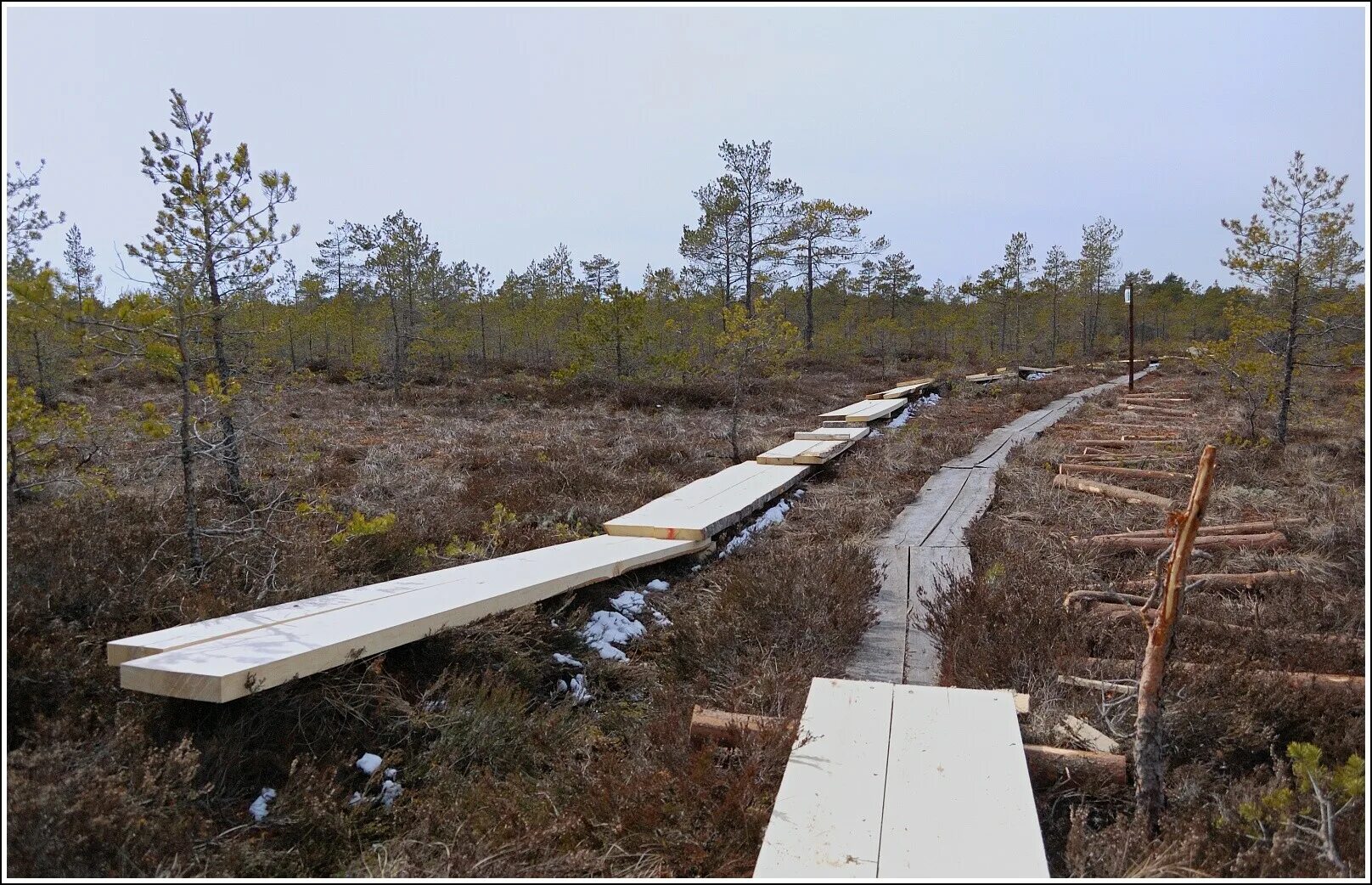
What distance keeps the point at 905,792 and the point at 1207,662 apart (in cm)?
195

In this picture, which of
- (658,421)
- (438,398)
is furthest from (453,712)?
(438,398)

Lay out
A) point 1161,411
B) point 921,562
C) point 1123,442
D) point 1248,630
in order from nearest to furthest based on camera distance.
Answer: point 1248,630 → point 921,562 → point 1123,442 → point 1161,411

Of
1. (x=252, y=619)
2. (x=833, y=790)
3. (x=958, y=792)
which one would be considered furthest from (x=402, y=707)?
(x=958, y=792)

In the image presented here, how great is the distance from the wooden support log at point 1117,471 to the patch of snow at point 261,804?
8235 millimetres

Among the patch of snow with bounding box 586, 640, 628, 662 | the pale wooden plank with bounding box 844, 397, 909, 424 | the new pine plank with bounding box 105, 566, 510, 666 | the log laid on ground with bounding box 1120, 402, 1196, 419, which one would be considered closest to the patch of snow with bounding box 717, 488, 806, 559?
the patch of snow with bounding box 586, 640, 628, 662

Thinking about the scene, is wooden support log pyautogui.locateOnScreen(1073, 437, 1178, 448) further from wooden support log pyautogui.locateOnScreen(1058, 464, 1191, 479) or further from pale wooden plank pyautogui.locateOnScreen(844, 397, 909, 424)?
pale wooden plank pyautogui.locateOnScreen(844, 397, 909, 424)

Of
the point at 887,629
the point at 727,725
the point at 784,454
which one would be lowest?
the point at 887,629

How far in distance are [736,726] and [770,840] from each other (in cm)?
81

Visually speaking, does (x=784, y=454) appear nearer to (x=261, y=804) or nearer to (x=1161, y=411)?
(x=261, y=804)

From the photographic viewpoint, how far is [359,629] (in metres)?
3.46

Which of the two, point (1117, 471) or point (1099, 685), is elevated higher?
point (1117, 471)

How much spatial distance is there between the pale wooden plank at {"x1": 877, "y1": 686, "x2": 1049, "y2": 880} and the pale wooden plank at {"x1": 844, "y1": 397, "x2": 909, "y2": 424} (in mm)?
10661

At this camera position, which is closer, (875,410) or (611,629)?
(611,629)

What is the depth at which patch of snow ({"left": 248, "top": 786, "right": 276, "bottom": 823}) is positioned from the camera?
2.70m
